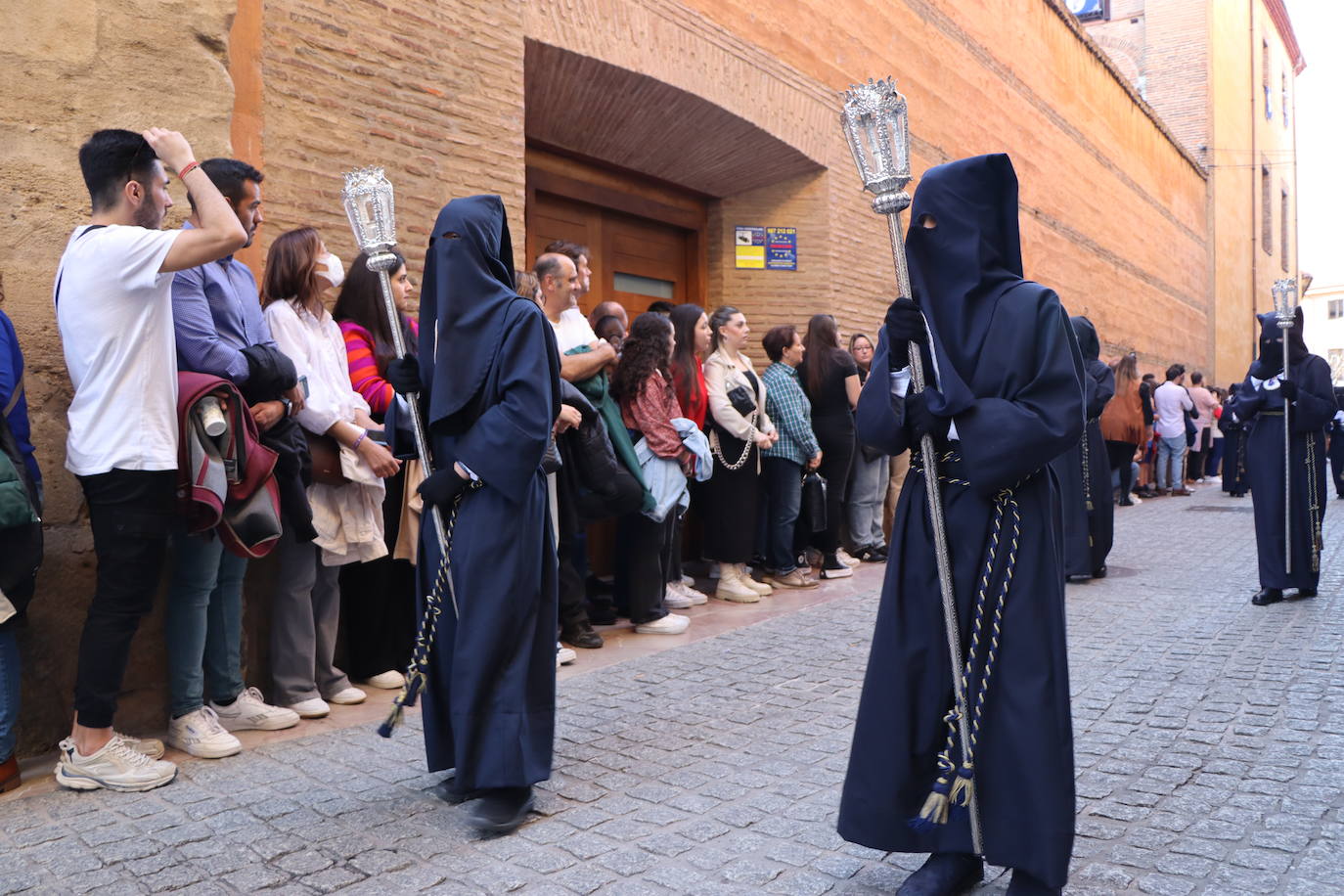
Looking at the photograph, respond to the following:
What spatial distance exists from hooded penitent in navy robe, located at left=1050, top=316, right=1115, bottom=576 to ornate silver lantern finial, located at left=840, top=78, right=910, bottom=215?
5.17 meters

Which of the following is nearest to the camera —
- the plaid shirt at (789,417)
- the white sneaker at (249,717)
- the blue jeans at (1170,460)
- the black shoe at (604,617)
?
the white sneaker at (249,717)

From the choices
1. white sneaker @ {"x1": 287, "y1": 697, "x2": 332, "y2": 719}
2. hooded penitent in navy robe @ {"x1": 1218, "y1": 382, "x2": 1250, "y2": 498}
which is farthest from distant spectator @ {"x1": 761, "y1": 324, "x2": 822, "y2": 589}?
hooded penitent in navy robe @ {"x1": 1218, "y1": 382, "x2": 1250, "y2": 498}

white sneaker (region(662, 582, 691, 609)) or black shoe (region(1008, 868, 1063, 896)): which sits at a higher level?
white sneaker (region(662, 582, 691, 609))

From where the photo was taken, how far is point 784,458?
24.7 feet

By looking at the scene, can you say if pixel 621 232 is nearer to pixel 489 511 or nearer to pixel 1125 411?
pixel 1125 411

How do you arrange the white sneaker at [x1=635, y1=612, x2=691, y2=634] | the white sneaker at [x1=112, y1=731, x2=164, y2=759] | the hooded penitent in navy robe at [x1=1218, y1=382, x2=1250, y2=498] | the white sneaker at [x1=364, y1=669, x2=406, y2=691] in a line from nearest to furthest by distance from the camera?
the white sneaker at [x1=112, y1=731, x2=164, y2=759] → the white sneaker at [x1=364, y1=669, x2=406, y2=691] → the white sneaker at [x1=635, y1=612, x2=691, y2=634] → the hooded penitent in navy robe at [x1=1218, y1=382, x2=1250, y2=498]

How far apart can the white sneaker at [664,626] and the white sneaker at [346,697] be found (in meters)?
1.86

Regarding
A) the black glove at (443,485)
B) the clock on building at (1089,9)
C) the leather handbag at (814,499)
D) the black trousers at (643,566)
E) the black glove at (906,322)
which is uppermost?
the clock on building at (1089,9)

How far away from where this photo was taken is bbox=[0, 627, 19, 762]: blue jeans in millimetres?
3598

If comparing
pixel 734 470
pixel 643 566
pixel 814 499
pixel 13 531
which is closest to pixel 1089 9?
pixel 814 499

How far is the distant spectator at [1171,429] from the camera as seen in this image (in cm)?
1614

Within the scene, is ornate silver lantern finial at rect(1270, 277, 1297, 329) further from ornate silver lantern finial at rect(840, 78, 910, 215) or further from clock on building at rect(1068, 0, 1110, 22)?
clock on building at rect(1068, 0, 1110, 22)

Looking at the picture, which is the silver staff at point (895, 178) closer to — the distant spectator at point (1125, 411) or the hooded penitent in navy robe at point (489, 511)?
the hooded penitent in navy robe at point (489, 511)

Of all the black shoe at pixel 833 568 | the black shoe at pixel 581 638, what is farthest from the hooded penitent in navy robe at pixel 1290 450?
the black shoe at pixel 581 638
